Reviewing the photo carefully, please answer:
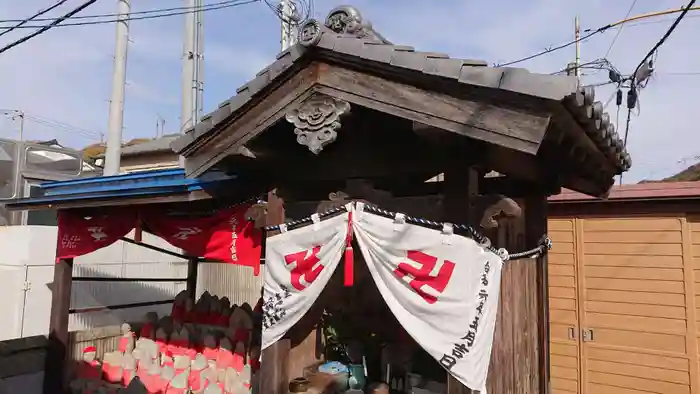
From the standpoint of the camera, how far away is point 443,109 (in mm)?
3857

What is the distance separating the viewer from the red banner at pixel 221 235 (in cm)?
620

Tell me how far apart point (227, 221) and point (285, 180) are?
146 centimetres

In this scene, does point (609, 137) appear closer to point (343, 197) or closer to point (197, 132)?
point (343, 197)

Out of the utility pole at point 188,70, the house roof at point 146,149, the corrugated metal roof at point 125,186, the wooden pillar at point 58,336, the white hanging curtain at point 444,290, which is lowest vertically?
the wooden pillar at point 58,336

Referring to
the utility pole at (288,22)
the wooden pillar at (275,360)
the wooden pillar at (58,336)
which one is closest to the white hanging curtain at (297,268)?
the wooden pillar at (275,360)

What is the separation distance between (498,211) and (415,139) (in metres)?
1.08

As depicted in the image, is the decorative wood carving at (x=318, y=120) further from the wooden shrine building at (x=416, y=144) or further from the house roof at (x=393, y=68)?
the house roof at (x=393, y=68)

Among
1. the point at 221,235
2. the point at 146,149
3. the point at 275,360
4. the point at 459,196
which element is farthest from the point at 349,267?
the point at 146,149

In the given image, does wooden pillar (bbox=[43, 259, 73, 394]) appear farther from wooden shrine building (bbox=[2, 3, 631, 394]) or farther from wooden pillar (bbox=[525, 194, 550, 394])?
wooden pillar (bbox=[525, 194, 550, 394])

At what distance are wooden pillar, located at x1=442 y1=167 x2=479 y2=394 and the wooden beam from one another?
1.97ft

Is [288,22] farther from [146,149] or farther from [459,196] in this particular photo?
[459,196]

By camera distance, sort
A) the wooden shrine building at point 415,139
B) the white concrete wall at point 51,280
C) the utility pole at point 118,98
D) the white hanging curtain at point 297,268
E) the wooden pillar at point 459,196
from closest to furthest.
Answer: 1. the wooden shrine building at point 415,139
2. the wooden pillar at point 459,196
3. the white hanging curtain at point 297,268
4. the white concrete wall at point 51,280
5. the utility pole at point 118,98

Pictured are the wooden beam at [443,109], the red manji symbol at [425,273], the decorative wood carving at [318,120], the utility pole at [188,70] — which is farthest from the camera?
the utility pole at [188,70]

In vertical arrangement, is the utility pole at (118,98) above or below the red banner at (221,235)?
above
